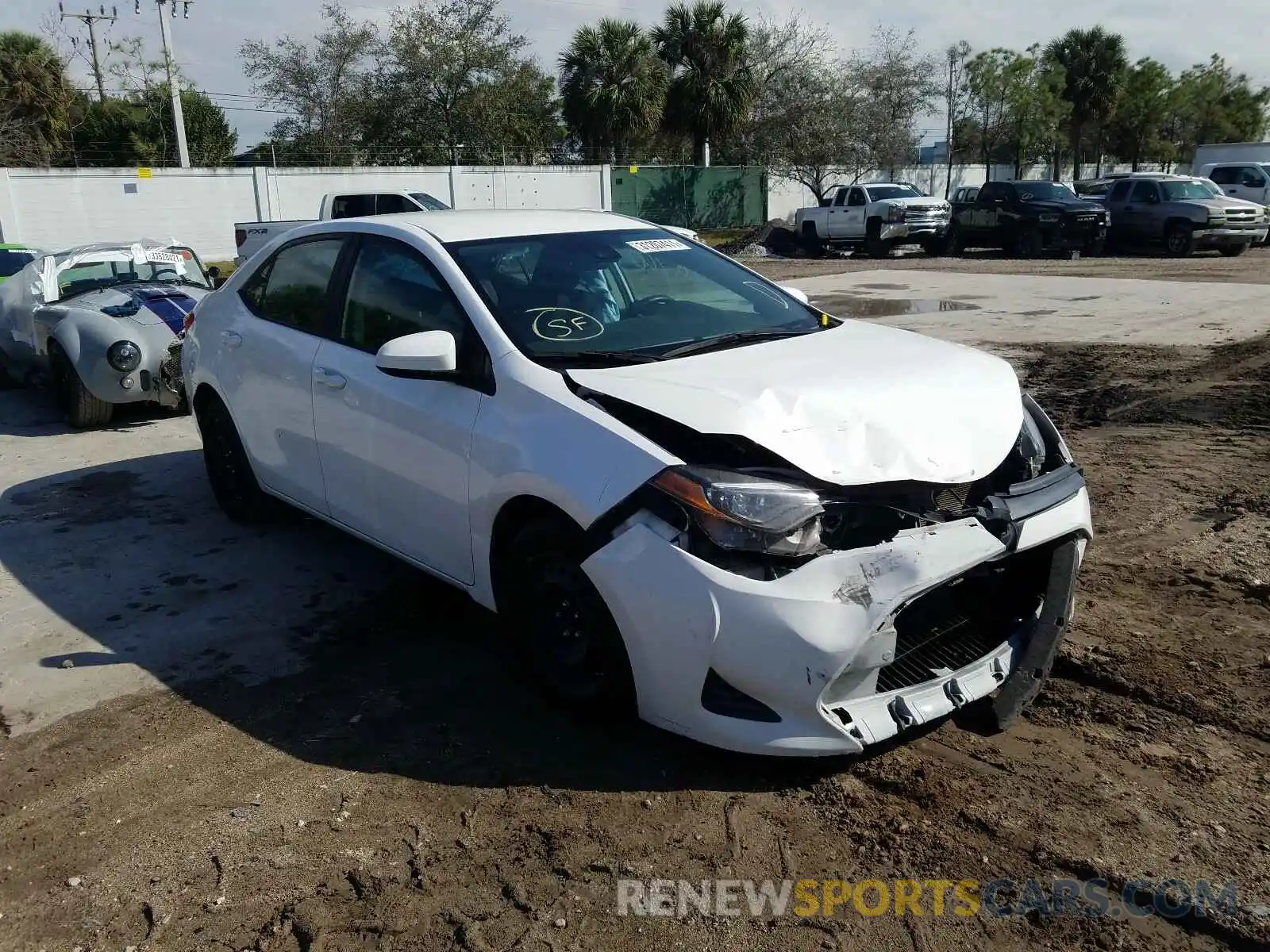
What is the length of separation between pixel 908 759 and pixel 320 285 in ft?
11.0

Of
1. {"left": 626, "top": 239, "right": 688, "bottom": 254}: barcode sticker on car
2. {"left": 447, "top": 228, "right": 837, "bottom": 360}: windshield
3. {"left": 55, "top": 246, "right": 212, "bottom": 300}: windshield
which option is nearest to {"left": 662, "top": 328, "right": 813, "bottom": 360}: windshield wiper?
{"left": 447, "top": 228, "right": 837, "bottom": 360}: windshield

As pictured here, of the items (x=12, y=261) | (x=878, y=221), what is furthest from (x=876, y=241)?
(x=12, y=261)

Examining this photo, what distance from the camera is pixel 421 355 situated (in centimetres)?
390

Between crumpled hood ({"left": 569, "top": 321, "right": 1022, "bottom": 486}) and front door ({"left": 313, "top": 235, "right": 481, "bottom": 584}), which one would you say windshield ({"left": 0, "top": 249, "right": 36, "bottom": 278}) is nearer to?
front door ({"left": 313, "top": 235, "right": 481, "bottom": 584})

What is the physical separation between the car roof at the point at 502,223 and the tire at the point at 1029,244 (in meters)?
21.6

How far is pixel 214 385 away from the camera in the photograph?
19.2ft

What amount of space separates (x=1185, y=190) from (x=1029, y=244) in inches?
135

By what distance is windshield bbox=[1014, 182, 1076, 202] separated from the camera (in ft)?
79.8

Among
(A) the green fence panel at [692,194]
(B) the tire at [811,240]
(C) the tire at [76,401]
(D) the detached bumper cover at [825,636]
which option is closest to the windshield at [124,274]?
(C) the tire at [76,401]

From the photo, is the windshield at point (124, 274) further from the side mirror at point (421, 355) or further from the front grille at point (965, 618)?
the front grille at point (965, 618)

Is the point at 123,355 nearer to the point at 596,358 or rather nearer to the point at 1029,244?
the point at 596,358

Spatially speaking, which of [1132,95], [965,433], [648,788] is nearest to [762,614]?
[648,788]

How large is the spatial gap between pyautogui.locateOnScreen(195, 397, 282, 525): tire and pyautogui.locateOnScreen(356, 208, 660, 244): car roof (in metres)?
1.64

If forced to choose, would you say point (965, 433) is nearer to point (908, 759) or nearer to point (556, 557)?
point (908, 759)
